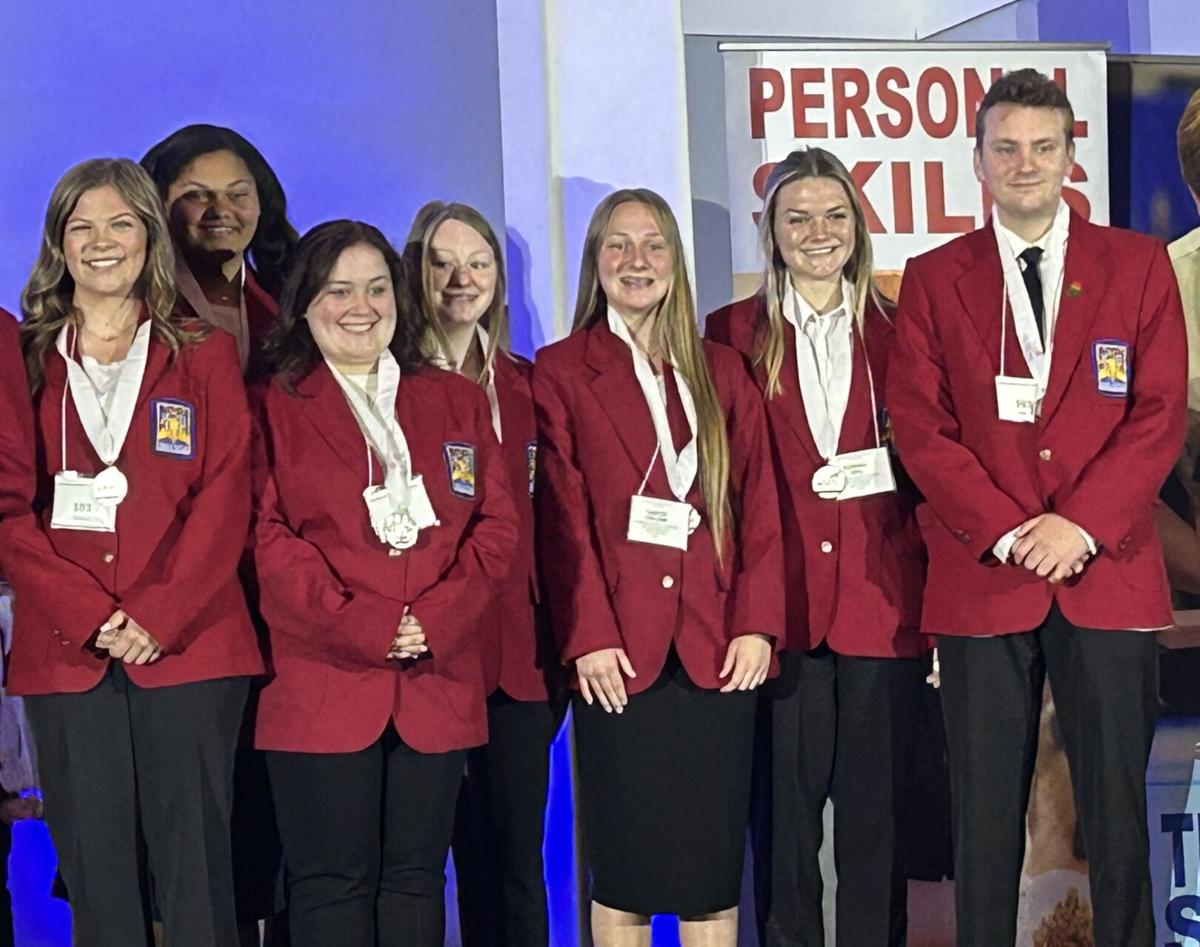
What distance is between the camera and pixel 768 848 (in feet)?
11.6

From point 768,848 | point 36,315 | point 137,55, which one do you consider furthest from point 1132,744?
point 137,55

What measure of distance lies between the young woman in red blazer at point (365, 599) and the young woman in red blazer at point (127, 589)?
0.11 meters

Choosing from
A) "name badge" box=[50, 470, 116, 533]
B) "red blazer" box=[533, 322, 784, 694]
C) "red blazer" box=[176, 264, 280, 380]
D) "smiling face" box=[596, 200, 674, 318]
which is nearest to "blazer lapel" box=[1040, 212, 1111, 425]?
"red blazer" box=[533, 322, 784, 694]

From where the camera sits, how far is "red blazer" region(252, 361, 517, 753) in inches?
118

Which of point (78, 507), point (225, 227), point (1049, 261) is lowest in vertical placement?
point (78, 507)

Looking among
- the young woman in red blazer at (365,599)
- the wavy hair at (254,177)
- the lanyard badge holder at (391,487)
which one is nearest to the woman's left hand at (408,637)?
the young woman in red blazer at (365,599)

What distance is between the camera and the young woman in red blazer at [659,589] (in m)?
3.27

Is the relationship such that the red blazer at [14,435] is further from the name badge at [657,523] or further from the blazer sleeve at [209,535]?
the name badge at [657,523]

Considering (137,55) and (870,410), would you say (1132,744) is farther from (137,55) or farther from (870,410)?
(137,55)

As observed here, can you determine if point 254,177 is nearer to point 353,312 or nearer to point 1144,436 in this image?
point 353,312

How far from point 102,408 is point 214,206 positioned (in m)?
0.94

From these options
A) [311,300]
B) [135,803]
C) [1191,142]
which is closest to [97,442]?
[311,300]

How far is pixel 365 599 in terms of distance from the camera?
3.01 m

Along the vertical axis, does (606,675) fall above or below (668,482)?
below
